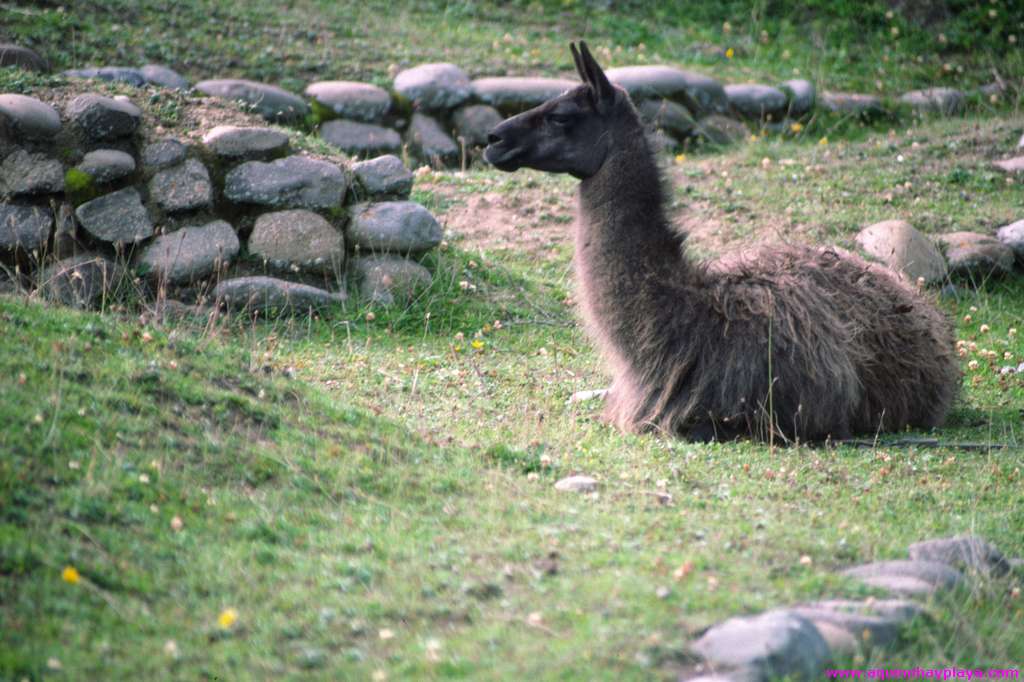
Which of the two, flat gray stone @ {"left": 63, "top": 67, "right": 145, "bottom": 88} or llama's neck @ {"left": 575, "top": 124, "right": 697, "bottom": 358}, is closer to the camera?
llama's neck @ {"left": 575, "top": 124, "right": 697, "bottom": 358}

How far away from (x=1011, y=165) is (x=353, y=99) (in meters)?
6.98

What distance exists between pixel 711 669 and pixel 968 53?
1454 cm

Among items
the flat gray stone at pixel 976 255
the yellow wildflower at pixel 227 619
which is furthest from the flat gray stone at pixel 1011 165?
the yellow wildflower at pixel 227 619

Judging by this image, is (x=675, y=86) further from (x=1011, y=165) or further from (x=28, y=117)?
(x=28, y=117)

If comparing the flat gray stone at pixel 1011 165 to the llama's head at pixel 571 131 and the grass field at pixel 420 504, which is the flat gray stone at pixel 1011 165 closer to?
the grass field at pixel 420 504

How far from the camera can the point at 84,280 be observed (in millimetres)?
8242

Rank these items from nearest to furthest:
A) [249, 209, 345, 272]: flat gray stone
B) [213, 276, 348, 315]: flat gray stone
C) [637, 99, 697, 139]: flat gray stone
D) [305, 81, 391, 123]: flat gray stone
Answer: [213, 276, 348, 315]: flat gray stone
[249, 209, 345, 272]: flat gray stone
[305, 81, 391, 123]: flat gray stone
[637, 99, 697, 139]: flat gray stone

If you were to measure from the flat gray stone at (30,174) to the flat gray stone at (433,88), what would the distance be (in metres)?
5.27

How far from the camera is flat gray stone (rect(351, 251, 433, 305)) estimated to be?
9.05m

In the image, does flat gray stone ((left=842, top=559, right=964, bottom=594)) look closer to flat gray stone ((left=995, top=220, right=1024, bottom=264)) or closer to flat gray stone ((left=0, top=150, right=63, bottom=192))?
flat gray stone ((left=0, top=150, right=63, bottom=192))

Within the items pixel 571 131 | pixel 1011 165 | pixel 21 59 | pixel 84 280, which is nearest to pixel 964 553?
pixel 571 131

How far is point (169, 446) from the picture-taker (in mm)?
5105

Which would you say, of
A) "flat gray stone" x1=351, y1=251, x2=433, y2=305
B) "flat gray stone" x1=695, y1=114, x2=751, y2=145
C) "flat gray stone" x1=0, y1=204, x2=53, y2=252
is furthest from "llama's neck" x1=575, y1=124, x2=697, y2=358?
"flat gray stone" x1=695, y1=114, x2=751, y2=145

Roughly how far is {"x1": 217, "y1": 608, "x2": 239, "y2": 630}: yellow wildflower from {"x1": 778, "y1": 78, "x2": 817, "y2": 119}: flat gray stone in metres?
11.8
